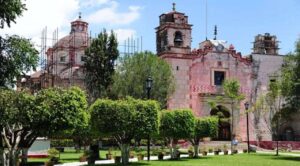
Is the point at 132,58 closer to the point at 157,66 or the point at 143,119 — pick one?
the point at 157,66

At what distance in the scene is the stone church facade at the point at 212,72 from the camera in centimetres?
4969

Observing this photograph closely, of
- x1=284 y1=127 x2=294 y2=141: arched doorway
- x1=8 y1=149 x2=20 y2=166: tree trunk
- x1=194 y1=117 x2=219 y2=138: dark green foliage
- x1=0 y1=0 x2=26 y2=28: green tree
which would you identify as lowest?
x1=284 y1=127 x2=294 y2=141: arched doorway

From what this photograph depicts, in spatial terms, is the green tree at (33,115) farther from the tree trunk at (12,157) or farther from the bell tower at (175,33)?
the bell tower at (175,33)

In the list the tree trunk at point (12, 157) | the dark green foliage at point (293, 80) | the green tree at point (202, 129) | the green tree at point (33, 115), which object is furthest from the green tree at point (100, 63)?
the tree trunk at point (12, 157)

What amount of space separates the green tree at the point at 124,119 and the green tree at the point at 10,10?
818 centimetres

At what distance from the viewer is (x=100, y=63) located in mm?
43344

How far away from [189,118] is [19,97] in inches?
557

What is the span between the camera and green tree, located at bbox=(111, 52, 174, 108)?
43469 mm

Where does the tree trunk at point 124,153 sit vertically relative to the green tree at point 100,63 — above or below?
below

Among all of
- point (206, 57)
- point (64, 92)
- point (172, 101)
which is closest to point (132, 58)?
point (172, 101)

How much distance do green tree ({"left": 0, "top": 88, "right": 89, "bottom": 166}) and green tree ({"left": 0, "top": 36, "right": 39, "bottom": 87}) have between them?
728 millimetres

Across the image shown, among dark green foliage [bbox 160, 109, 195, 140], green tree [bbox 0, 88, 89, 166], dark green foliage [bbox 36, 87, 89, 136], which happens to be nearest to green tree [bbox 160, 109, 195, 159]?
dark green foliage [bbox 160, 109, 195, 140]

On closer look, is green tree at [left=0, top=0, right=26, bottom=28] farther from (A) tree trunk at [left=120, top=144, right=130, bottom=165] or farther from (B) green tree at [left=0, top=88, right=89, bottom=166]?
(A) tree trunk at [left=120, top=144, right=130, bottom=165]

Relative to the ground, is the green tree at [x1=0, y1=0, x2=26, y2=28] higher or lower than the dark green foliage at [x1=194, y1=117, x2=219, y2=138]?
higher
